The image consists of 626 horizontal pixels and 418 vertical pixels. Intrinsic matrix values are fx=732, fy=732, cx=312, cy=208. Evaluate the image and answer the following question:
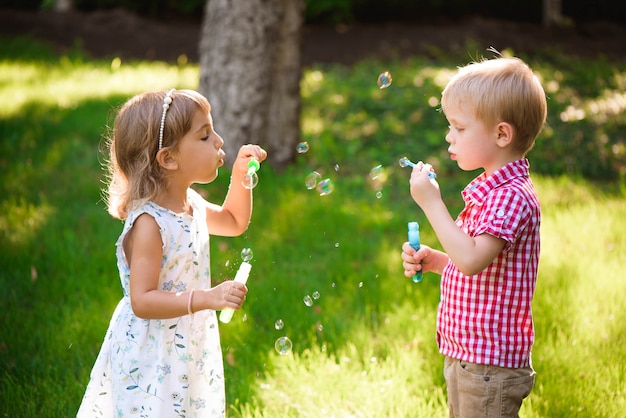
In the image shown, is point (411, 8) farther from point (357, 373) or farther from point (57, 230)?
point (357, 373)

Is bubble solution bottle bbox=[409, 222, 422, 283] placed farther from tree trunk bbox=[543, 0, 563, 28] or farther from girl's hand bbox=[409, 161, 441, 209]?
tree trunk bbox=[543, 0, 563, 28]

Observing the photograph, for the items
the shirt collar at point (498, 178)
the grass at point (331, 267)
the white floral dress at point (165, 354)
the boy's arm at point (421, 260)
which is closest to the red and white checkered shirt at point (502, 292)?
the shirt collar at point (498, 178)

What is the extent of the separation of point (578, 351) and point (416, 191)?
5.38 feet

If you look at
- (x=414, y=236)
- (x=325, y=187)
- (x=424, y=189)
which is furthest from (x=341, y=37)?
(x=424, y=189)

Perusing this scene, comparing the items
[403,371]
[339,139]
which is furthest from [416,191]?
[339,139]

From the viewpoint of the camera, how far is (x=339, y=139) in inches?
292

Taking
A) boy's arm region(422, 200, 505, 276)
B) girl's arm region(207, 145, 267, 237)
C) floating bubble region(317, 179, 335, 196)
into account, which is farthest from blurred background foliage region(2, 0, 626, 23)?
boy's arm region(422, 200, 505, 276)

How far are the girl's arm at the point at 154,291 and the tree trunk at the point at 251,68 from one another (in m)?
3.76

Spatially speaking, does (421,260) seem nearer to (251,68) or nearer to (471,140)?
(471,140)

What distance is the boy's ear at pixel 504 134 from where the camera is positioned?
2.24 meters

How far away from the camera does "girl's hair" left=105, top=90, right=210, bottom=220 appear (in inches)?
96.3

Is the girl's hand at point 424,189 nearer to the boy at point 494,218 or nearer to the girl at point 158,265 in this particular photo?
the boy at point 494,218

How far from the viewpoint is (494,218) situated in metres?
2.20

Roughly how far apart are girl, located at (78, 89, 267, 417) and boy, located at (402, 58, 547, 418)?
79cm
